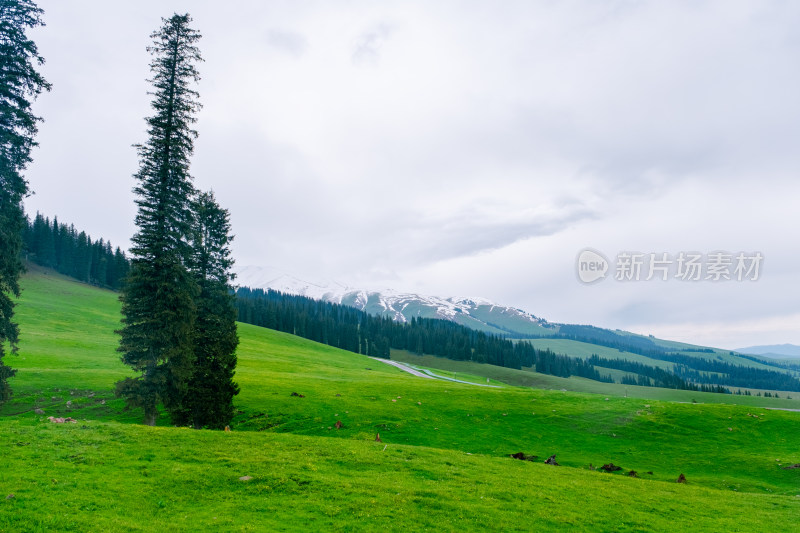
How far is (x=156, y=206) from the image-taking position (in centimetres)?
3025

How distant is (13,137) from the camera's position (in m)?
26.2

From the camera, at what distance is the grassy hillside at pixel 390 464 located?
44.5 feet

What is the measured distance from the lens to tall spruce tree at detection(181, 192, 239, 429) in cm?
3061

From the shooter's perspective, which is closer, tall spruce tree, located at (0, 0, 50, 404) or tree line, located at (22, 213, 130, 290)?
tall spruce tree, located at (0, 0, 50, 404)

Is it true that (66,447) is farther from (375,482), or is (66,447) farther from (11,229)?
(11,229)

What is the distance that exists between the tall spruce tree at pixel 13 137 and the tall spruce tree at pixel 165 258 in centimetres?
661

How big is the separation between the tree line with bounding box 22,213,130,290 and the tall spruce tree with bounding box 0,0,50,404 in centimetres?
13291

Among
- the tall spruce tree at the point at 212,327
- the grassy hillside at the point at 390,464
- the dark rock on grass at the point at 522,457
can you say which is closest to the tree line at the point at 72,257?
the grassy hillside at the point at 390,464

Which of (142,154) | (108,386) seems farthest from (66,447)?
(108,386)

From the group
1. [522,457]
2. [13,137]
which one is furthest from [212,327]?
[522,457]

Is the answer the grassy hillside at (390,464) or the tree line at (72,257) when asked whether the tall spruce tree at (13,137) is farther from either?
the tree line at (72,257)

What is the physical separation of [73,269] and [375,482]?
17453 cm

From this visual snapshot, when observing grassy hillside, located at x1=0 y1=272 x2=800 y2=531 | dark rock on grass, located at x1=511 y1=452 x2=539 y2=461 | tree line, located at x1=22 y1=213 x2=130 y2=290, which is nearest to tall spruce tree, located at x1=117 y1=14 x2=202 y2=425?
grassy hillside, located at x1=0 y1=272 x2=800 y2=531

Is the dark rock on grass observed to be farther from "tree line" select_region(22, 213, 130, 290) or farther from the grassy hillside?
"tree line" select_region(22, 213, 130, 290)
